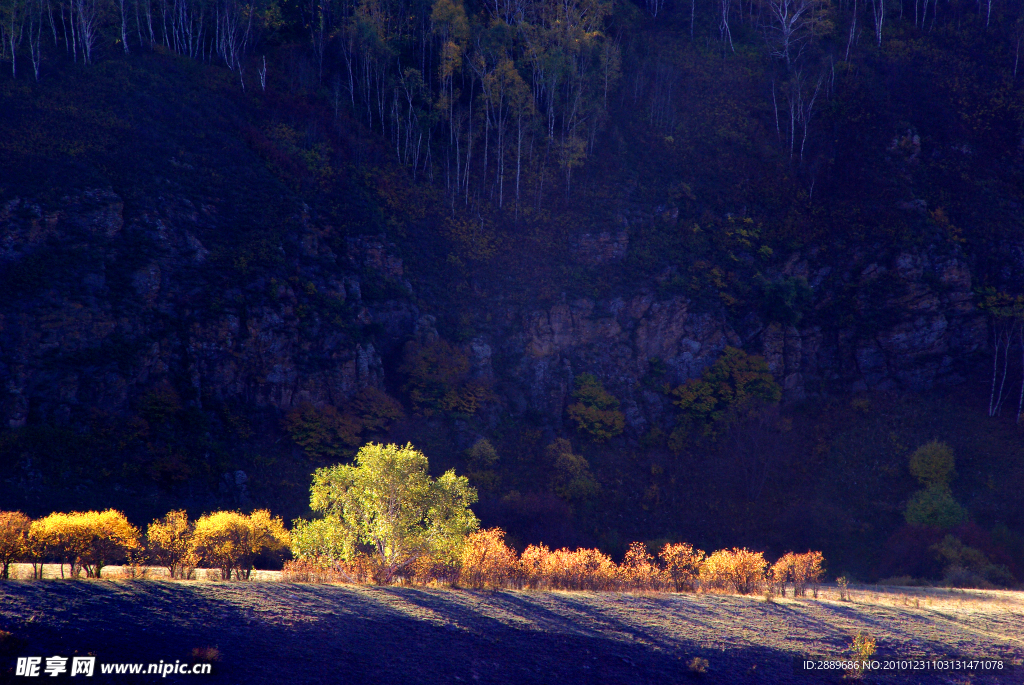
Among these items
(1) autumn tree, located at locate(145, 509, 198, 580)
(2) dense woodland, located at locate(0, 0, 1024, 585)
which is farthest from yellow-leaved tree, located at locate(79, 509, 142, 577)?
(2) dense woodland, located at locate(0, 0, 1024, 585)

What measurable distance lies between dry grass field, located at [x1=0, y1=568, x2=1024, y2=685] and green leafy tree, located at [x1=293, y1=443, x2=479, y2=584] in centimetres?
158

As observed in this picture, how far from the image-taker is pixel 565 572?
55.6 ft

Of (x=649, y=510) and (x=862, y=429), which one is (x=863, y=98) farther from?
(x=649, y=510)

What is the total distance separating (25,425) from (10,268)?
23.7 feet

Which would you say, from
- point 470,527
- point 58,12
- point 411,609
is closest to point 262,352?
point 470,527

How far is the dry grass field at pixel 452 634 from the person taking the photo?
9.74 meters

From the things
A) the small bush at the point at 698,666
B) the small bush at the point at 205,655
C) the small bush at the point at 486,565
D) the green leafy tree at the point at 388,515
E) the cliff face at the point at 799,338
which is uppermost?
the cliff face at the point at 799,338

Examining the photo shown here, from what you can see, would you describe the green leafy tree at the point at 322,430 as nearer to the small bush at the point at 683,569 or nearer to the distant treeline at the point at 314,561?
the distant treeline at the point at 314,561

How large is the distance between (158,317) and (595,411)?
21.2 metres

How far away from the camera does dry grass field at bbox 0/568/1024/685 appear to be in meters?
9.74

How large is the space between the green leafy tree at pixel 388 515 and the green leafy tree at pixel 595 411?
16427mm

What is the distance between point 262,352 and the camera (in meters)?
28.5

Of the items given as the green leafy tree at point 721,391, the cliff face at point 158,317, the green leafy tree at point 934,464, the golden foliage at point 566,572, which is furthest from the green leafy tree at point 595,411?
the golden foliage at point 566,572

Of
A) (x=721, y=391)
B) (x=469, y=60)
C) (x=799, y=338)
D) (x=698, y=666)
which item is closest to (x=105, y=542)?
(x=698, y=666)
